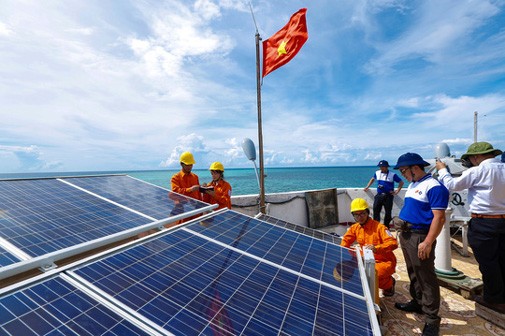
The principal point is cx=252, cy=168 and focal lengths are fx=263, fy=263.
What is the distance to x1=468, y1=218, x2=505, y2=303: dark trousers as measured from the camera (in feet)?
11.8

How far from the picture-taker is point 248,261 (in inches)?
97.8

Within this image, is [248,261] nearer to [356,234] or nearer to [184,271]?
[184,271]

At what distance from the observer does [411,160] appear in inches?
144

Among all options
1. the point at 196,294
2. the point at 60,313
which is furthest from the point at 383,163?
the point at 60,313

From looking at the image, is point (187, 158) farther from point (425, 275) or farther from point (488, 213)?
point (488, 213)

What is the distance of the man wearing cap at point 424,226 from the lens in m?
3.36

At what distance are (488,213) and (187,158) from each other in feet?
16.8

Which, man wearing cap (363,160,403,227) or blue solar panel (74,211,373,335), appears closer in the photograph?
blue solar panel (74,211,373,335)


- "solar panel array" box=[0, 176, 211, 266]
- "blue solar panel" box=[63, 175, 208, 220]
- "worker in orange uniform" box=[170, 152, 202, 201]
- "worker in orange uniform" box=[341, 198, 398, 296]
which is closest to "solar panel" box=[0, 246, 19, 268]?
"solar panel array" box=[0, 176, 211, 266]

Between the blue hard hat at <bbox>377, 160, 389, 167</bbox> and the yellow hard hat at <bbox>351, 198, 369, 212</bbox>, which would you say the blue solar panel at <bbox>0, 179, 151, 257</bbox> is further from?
the blue hard hat at <bbox>377, 160, 389, 167</bbox>

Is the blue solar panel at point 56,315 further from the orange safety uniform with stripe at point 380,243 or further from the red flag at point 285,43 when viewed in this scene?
the red flag at point 285,43

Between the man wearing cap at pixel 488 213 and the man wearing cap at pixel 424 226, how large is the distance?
510 mm

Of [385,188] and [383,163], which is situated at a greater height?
[383,163]

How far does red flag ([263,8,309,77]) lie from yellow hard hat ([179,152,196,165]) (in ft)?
9.90
